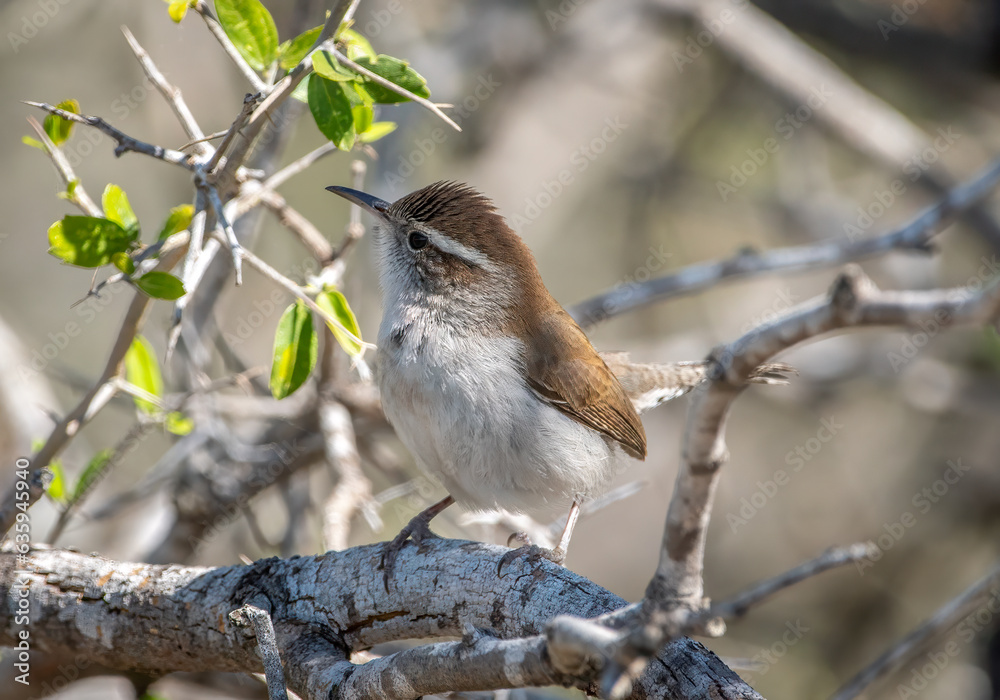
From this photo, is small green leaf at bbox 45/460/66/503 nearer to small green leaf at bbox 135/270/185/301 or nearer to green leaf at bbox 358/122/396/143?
small green leaf at bbox 135/270/185/301

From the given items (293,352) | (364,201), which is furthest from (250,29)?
(364,201)

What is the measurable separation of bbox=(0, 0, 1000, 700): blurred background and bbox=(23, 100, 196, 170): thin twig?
2843 millimetres

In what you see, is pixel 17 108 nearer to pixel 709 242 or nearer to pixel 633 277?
pixel 633 277

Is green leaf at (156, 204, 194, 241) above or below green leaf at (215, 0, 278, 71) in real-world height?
below

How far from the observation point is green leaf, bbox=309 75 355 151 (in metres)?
2.52

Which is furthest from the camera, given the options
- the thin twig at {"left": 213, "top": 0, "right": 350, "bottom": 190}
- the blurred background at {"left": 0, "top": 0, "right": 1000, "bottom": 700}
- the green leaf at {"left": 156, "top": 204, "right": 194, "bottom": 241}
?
the blurred background at {"left": 0, "top": 0, "right": 1000, "bottom": 700}

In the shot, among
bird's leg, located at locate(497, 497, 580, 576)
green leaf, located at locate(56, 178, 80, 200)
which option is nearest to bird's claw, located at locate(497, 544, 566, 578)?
bird's leg, located at locate(497, 497, 580, 576)

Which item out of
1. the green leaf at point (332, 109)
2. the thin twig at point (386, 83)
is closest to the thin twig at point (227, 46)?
the green leaf at point (332, 109)

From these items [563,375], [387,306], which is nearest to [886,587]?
[563,375]

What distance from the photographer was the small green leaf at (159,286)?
2.52 m

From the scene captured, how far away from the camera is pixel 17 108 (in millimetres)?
6684

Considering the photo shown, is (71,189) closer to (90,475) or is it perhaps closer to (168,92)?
(168,92)

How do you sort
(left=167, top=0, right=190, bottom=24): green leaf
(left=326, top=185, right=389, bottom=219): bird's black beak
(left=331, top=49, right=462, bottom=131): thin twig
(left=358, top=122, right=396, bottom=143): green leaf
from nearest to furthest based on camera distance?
(left=331, top=49, right=462, bottom=131): thin twig < (left=167, top=0, right=190, bottom=24): green leaf < (left=358, top=122, right=396, bottom=143): green leaf < (left=326, top=185, right=389, bottom=219): bird's black beak

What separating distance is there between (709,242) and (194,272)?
287 inches
